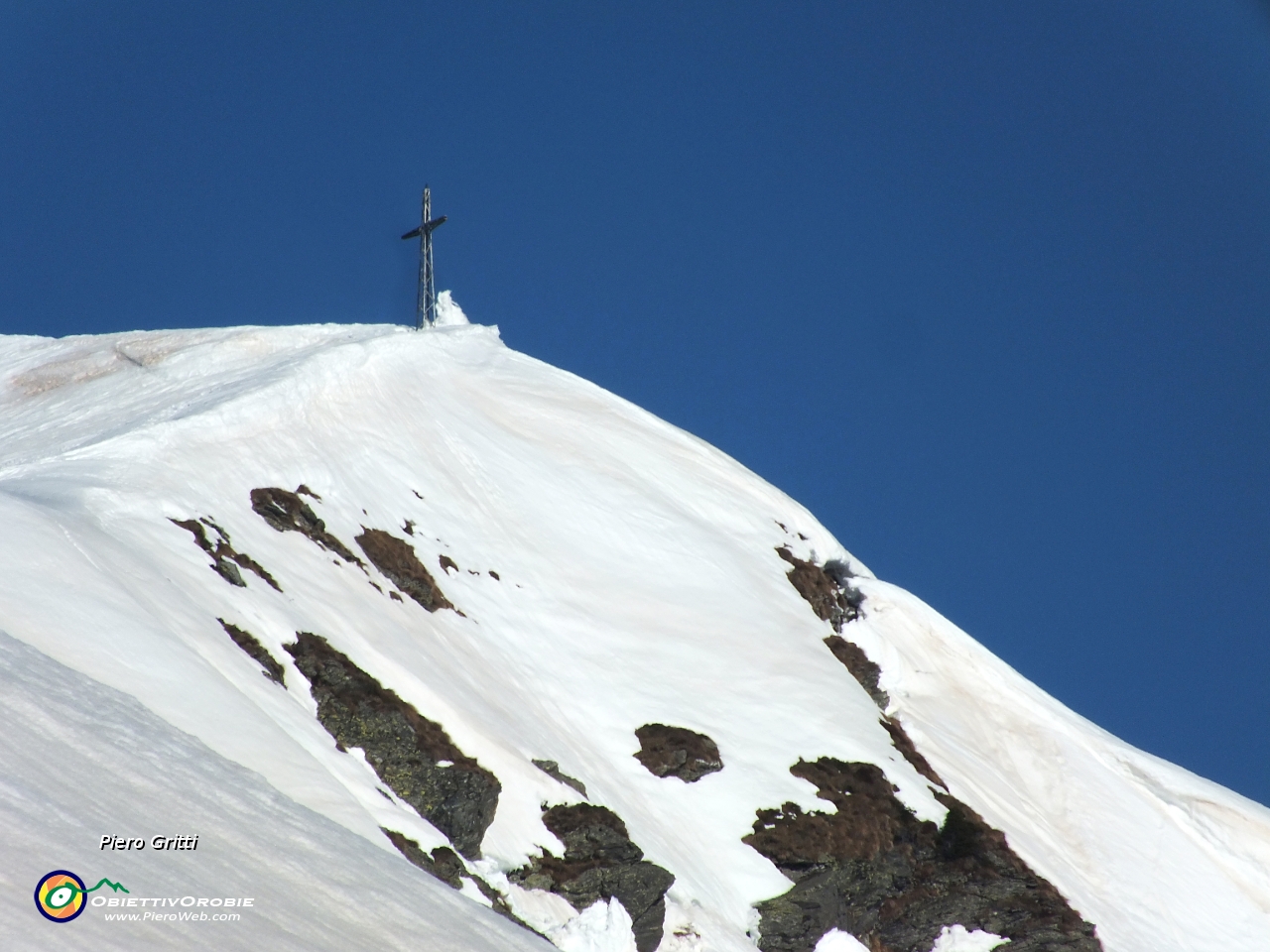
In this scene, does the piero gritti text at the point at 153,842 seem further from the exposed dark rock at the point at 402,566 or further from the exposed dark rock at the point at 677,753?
the exposed dark rock at the point at 677,753

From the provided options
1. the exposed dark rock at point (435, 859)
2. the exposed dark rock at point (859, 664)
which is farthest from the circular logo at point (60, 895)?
the exposed dark rock at point (859, 664)

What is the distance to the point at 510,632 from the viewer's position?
3784 centimetres

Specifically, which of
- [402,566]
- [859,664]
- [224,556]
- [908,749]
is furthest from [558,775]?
[859,664]

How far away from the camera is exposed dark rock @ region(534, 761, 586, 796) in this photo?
30375 mm

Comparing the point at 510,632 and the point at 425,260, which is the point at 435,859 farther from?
→ the point at 425,260

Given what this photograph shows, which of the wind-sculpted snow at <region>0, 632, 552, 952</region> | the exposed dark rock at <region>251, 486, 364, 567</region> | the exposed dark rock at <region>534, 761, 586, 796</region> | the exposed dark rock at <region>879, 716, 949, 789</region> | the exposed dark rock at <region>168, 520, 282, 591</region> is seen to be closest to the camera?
the wind-sculpted snow at <region>0, 632, 552, 952</region>

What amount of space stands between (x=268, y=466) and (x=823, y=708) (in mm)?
19507

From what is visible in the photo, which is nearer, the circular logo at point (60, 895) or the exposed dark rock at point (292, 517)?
the circular logo at point (60, 895)

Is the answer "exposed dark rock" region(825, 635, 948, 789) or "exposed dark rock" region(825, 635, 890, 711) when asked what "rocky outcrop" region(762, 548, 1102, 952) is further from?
"exposed dark rock" region(825, 635, 890, 711)

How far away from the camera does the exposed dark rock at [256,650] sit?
23.4m

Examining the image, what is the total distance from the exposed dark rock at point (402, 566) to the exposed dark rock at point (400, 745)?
731 centimetres

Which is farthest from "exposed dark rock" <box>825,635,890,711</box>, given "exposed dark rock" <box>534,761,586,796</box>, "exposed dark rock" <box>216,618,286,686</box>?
"exposed dark rock" <box>216,618,286,686</box>

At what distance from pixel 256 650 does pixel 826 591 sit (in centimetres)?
3345

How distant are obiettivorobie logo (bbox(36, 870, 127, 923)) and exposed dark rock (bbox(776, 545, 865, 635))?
43220mm
